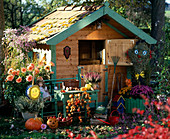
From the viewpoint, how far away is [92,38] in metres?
9.52

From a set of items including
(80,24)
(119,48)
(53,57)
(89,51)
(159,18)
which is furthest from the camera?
(159,18)

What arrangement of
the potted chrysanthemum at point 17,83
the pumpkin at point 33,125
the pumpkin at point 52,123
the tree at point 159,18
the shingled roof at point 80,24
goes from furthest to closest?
the tree at point 159,18
the shingled roof at point 80,24
the potted chrysanthemum at point 17,83
the pumpkin at point 52,123
the pumpkin at point 33,125

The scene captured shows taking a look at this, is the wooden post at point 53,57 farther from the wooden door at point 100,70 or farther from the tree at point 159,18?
the tree at point 159,18

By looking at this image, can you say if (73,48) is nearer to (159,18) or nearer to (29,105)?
(29,105)

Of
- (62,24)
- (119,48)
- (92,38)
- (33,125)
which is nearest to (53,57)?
(62,24)

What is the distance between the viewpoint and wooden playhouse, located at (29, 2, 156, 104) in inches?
350

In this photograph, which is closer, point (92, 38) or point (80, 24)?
point (80, 24)

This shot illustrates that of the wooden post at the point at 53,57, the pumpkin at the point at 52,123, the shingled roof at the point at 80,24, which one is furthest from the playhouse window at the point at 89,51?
the pumpkin at the point at 52,123

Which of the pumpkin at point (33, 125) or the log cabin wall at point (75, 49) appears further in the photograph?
the log cabin wall at point (75, 49)

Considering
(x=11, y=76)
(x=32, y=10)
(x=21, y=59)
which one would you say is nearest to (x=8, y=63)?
(x=21, y=59)

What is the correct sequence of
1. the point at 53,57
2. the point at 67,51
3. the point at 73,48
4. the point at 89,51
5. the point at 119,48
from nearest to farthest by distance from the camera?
the point at 53,57 → the point at 67,51 → the point at 73,48 → the point at 119,48 → the point at 89,51

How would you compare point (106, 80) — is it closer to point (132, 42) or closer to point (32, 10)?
point (132, 42)

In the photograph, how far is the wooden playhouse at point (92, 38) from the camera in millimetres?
8891

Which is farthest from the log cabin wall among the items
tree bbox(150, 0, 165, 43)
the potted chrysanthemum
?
tree bbox(150, 0, 165, 43)
